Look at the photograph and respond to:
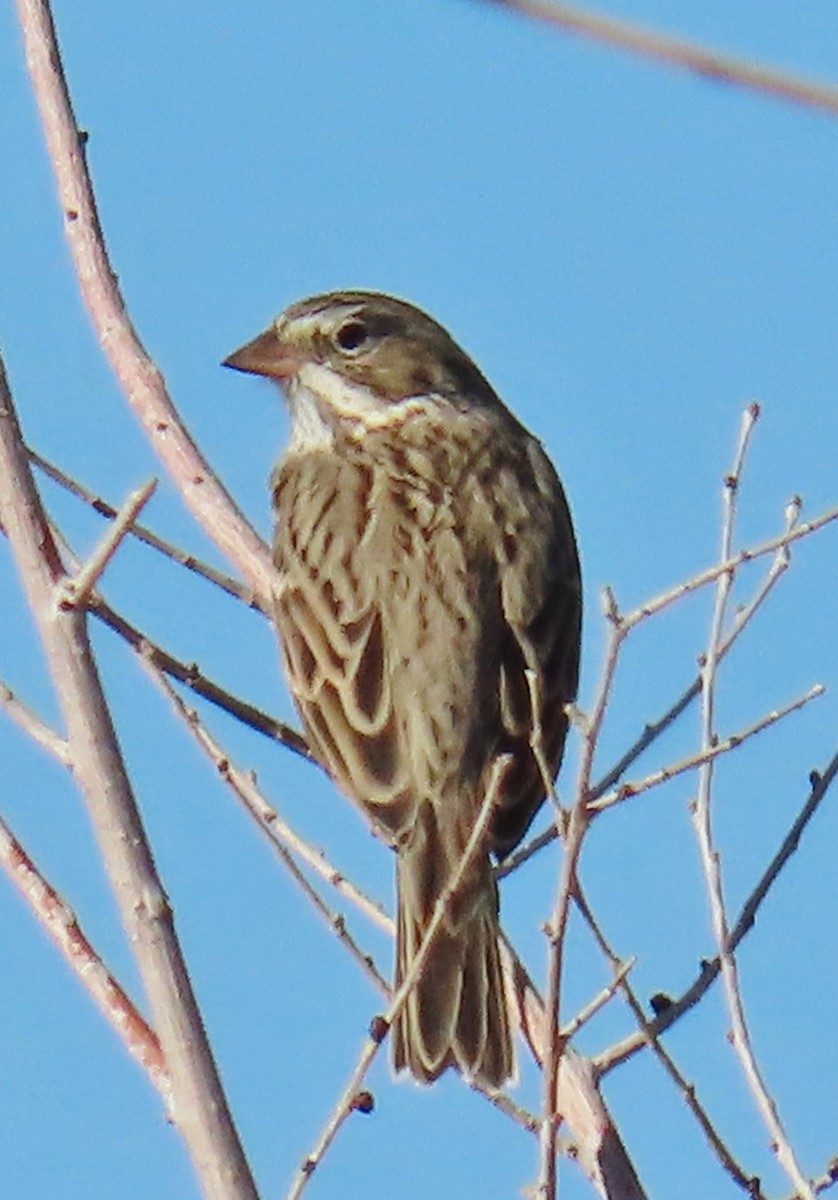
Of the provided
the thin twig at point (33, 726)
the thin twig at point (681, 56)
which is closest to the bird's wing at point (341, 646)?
the thin twig at point (33, 726)

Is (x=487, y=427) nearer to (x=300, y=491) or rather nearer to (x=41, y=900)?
(x=300, y=491)

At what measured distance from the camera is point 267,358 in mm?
5207

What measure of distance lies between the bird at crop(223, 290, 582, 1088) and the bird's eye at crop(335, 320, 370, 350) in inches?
7.1

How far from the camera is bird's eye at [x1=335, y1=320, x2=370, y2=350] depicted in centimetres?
534

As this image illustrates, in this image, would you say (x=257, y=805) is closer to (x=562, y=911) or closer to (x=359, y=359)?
(x=562, y=911)

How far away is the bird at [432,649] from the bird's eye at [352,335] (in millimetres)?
179

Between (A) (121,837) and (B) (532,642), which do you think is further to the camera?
(B) (532,642)

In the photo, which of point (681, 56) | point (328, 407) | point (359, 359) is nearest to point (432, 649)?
point (328, 407)

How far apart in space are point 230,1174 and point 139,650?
1176 millimetres

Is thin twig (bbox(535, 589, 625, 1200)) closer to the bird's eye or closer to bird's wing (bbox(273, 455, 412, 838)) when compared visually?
bird's wing (bbox(273, 455, 412, 838))

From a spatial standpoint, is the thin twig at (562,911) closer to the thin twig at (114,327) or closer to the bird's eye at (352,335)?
the thin twig at (114,327)

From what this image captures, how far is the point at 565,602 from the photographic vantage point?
4.59 m

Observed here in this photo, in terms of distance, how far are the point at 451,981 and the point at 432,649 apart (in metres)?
0.72

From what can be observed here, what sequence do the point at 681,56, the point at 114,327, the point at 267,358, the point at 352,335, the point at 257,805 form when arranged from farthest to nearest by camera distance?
the point at 352,335
the point at 267,358
the point at 114,327
the point at 257,805
the point at 681,56
